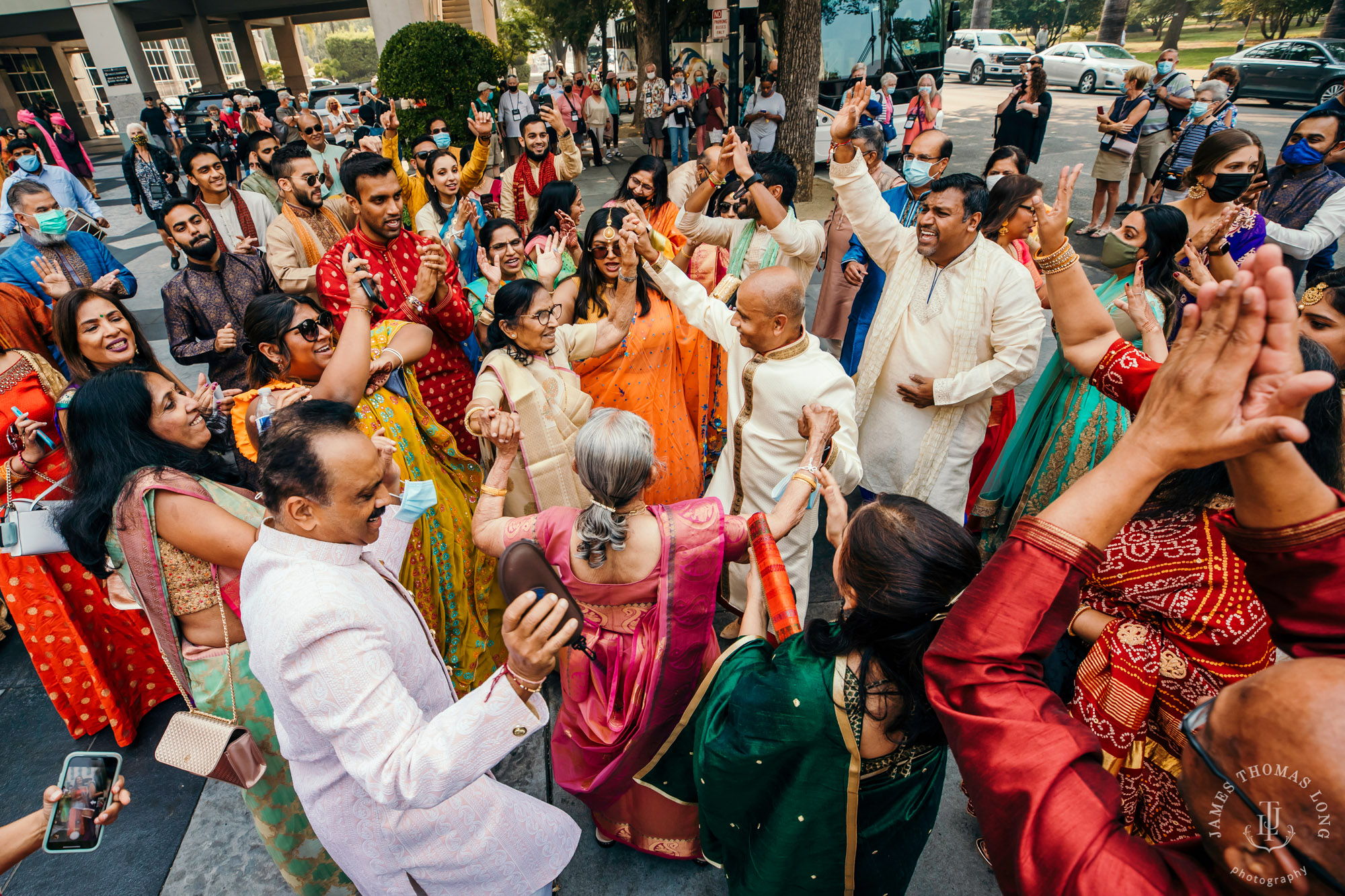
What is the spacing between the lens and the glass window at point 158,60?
98.3 ft

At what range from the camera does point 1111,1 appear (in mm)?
21312

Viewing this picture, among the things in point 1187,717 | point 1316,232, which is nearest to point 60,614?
point 1187,717

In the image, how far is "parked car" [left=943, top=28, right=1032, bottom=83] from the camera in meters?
22.9

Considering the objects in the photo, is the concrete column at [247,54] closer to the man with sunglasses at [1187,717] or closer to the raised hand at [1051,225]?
the raised hand at [1051,225]

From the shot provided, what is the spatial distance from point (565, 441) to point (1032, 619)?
6.70ft

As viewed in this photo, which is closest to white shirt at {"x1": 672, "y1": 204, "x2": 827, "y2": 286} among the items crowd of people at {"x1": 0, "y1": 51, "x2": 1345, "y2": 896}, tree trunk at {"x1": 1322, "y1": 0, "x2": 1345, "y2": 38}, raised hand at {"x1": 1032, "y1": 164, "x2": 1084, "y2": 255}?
crowd of people at {"x1": 0, "y1": 51, "x2": 1345, "y2": 896}

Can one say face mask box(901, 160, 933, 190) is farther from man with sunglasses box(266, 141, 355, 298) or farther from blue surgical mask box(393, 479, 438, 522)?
blue surgical mask box(393, 479, 438, 522)

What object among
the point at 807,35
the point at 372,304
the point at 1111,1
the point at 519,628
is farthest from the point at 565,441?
the point at 1111,1

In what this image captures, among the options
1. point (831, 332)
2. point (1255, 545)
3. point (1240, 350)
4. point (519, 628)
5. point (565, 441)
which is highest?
point (1240, 350)

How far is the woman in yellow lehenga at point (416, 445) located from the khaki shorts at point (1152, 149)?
8.78m

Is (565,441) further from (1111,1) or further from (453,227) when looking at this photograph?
(1111,1)

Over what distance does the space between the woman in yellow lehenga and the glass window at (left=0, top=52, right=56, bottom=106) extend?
2942 cm

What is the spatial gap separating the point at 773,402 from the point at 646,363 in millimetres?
1009

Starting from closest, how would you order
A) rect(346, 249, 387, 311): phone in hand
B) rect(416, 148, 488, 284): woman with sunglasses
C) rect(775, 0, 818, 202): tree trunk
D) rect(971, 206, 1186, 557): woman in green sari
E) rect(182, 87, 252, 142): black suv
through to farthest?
rect(346, 249, 387, 311): phone in hand < rect(971, 206, 1186, 557): woman in green sari < rect(416, 148, 488, 284): woman with sunglasses < rect(775, 0, 818, 202): tree trunk < rect(182, 87, 252, 142): black suv
